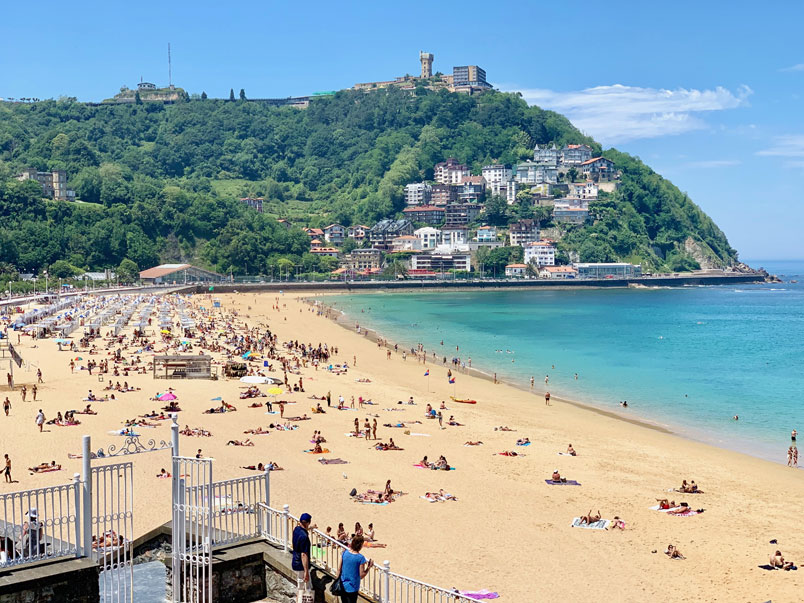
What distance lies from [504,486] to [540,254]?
12953 centimetres

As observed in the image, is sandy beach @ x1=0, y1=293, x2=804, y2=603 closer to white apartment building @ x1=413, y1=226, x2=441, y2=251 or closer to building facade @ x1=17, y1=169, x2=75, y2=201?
building facade @ x1=17, y1=169, x2=75, y2=201

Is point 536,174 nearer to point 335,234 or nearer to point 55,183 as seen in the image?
→ point 335,234

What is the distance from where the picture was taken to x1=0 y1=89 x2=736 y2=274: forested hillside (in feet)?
365

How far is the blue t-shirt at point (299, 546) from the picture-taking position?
7582 mm

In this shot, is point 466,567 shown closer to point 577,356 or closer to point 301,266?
point 577,356

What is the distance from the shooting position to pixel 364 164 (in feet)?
625

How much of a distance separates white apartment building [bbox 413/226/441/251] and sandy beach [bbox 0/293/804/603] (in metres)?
122

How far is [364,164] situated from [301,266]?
7034 centimetres

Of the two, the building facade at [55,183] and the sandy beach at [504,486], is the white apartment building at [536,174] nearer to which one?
the building facade at [55,183]

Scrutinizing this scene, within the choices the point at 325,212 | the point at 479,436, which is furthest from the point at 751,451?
the point at 325,212

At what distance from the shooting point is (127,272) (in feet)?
339

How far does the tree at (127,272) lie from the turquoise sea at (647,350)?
2571cm

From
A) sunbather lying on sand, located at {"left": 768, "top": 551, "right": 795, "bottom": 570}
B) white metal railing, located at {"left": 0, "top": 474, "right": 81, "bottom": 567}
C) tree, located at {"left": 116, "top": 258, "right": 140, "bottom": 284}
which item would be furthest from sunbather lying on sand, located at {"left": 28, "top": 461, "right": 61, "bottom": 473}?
tree, located at {"left": 116, "top": 258, "right": 140, "bottom": 284}

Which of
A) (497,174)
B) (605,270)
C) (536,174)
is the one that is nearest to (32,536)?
(605,270)
